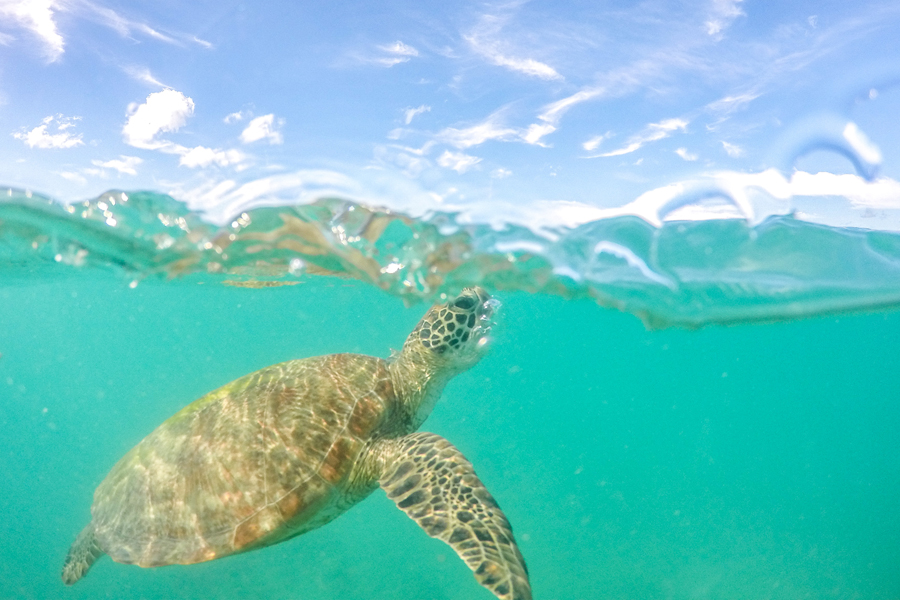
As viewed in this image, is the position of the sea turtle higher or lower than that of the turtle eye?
lower

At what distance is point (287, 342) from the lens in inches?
2173

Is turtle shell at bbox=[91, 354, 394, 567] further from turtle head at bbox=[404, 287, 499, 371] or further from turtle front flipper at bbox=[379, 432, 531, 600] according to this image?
turtle head at bbox=[404, 287, 499, 371]

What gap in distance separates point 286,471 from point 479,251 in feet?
15.6

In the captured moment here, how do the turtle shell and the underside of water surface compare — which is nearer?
the turtle shell

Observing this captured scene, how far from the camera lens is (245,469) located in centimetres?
493

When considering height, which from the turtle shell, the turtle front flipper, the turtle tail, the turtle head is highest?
the turtle head

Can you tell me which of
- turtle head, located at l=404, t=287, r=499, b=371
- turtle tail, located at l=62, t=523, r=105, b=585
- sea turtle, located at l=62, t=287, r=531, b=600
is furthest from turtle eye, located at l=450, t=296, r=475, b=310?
turtle tail, located at l=62, t=523, r=105, b=585

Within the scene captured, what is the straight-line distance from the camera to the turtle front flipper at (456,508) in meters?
3.58

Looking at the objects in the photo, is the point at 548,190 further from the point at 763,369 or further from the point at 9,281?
the point at 763,369

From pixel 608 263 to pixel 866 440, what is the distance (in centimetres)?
5422

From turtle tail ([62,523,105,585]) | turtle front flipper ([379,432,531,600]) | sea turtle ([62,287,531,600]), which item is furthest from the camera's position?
turtle tail ([62,523,105,585])

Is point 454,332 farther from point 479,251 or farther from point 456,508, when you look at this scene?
point 456,508

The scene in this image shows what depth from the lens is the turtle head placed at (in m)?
6.38

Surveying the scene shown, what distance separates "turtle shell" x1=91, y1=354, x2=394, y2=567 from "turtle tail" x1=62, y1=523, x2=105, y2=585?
174 centimetres
